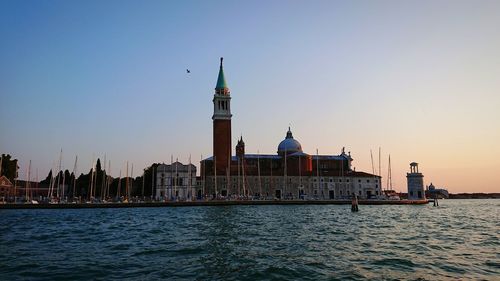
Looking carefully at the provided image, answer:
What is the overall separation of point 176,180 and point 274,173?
1920cm

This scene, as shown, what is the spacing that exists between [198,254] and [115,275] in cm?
376

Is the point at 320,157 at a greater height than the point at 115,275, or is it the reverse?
the point at 320,157

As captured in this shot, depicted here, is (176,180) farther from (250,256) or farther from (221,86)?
(250,256)

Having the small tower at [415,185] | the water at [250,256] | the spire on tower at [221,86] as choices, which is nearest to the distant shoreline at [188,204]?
the small tower at [415,185]

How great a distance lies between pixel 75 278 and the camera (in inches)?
427

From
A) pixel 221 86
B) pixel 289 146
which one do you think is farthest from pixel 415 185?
pixel 221 86

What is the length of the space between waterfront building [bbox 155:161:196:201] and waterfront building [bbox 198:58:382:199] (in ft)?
8.02

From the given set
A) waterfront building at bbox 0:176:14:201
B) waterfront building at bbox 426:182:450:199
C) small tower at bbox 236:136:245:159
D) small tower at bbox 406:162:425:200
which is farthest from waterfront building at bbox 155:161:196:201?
waterfront building at bbox 426:182:450:199

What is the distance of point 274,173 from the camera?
80625 mm

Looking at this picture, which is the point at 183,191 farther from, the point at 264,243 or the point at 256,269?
the point at 256,269

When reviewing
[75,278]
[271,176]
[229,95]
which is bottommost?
[75,278]

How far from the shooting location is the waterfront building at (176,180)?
73.1 meters

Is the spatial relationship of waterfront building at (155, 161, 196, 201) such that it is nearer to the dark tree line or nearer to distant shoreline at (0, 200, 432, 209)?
the dark tree line

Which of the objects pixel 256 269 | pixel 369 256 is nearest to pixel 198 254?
pixel 256 269
